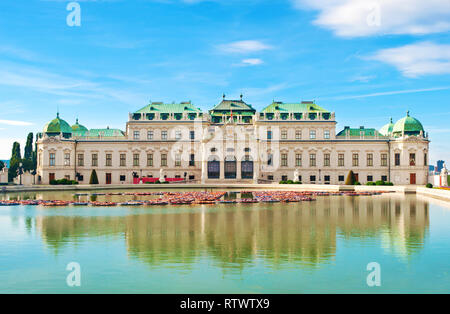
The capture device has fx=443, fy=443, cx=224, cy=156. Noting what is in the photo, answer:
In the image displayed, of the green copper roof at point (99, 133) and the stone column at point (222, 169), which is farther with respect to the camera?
the green copper roof at point (99, 133)

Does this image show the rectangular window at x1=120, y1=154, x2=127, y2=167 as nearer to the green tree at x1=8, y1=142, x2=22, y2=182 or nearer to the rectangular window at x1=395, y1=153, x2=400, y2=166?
the green tree at x1=8, y1=142, x2=22, y2=182

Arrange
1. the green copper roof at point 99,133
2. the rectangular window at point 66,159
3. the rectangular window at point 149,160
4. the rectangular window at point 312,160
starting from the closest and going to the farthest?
the rectangular window at point 312,160, the rectangular window at point 66,159, the rectangular window at point 149,160, the green copper roof at point 99,133

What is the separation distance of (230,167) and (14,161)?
48.5 meters

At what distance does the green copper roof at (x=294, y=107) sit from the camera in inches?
3625

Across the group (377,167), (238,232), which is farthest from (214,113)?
(238,232)

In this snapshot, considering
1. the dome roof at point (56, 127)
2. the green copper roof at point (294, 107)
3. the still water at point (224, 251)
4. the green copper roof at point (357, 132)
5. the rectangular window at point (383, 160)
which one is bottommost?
the still water at point (224, 251)

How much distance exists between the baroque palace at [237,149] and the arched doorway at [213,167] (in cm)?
20

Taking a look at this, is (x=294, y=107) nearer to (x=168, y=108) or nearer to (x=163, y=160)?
(x=168, y=108)

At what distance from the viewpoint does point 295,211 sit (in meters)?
37.7

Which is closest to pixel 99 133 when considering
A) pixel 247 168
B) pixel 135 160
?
pixel 135 160

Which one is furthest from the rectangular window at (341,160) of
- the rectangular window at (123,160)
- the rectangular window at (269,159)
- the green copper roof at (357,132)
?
the rectangular window at (123,160)

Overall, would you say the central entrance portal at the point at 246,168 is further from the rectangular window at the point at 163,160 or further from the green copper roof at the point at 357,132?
the green copper roof at the point at 357,132

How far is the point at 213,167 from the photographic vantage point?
8912cm

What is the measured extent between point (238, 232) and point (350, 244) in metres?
6.70
